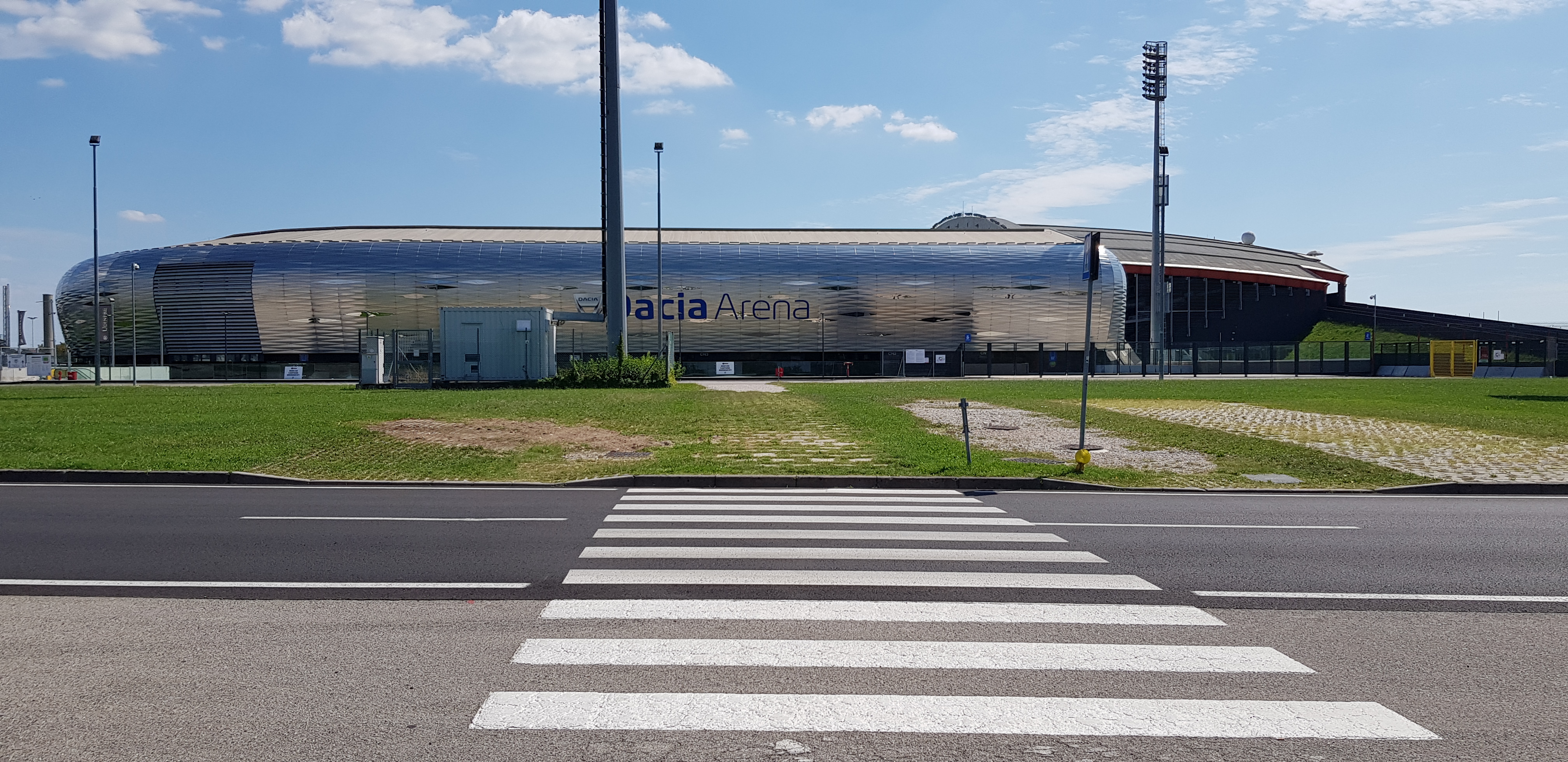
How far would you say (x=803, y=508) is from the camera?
1045cm

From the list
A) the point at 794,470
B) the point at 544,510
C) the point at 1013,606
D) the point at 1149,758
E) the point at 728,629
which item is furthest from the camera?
the point at 794,470

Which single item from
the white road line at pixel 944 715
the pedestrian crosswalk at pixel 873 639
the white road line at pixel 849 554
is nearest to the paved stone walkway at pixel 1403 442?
the white road line at pixel 849 554

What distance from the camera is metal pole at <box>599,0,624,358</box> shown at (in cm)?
3819

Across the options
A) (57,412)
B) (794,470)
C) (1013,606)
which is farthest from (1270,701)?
(57,412)

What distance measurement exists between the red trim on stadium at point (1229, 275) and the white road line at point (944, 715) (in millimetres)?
81448

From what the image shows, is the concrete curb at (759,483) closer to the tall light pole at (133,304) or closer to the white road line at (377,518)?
the white road line at (377,518)

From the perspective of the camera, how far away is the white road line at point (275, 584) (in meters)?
6.73

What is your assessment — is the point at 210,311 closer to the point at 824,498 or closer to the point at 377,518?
the point at 377,518

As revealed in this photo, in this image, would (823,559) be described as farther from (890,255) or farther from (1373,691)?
(890,255)

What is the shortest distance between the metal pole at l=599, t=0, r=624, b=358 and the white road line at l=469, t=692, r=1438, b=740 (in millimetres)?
35348

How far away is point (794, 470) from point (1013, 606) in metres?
7.25

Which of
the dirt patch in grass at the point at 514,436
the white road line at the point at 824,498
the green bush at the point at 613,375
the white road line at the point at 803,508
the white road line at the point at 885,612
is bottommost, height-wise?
the white road line at the point at 824,498

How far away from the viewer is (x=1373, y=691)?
15.0 feet

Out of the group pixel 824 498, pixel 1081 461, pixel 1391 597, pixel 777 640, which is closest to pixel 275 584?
pixel 777 640
